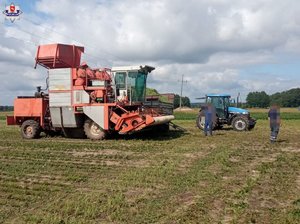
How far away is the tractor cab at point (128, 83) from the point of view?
660 inches

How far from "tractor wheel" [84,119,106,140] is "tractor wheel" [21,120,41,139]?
2.55m

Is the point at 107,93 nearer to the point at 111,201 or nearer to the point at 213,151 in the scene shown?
the point at 213,151

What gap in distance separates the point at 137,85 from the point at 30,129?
538 cm

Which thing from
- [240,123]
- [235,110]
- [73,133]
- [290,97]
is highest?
[290,97]

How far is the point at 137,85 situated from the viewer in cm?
1731

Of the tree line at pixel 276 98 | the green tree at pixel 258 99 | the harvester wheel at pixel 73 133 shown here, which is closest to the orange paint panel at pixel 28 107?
the harvester wheel at pixel 73 133

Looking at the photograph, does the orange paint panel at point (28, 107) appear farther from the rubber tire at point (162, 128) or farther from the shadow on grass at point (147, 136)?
the rubber tire at point (162, 128)

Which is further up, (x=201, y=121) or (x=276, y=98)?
(x=276, y=98)

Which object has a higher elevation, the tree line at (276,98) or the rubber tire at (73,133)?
the tree line at (276,98)

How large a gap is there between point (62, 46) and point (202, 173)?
35.3 ft

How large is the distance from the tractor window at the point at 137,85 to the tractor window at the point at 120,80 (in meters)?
0.22

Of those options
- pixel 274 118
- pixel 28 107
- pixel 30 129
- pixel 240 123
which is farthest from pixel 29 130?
pixel 240 123

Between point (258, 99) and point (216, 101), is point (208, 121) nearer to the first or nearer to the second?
point (216, 101)

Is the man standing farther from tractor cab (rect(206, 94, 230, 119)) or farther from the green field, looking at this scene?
tractor cab (rect(206, 94, 230, 119))
